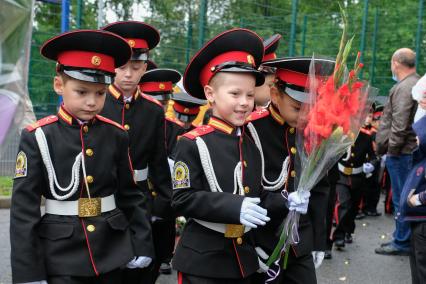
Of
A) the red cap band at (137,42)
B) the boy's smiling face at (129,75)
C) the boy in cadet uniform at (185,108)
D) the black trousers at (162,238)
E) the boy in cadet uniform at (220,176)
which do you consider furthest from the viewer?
the boy in cadet uniform at (185,108)

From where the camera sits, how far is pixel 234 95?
3.15 metres

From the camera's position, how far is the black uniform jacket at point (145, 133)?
406 centimetres

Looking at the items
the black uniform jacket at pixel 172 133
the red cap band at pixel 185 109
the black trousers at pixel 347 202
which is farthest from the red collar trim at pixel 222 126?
the black trousers at pixel 347 202

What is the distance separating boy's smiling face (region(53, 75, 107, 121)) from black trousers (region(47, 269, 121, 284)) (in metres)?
0.79

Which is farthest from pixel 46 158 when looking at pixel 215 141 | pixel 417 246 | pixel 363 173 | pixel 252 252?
pixel 363 173

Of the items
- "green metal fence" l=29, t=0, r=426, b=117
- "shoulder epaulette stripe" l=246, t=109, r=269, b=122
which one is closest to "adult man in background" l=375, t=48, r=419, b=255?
"green metal fence" l=29, t=0, r=426, b=117

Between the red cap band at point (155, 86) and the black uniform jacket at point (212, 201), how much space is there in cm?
279

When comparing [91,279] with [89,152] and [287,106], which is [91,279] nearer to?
[89,152]

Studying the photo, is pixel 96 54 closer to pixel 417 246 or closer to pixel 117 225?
pixel 117 225

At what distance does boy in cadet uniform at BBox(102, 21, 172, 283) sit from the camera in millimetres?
4047

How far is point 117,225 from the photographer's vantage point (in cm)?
318

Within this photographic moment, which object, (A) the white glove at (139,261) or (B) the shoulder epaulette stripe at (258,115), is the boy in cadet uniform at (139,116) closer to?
(A) the white glove at (139,261)

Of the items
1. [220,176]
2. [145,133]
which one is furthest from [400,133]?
[220,176]

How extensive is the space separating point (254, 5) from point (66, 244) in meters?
10.5
